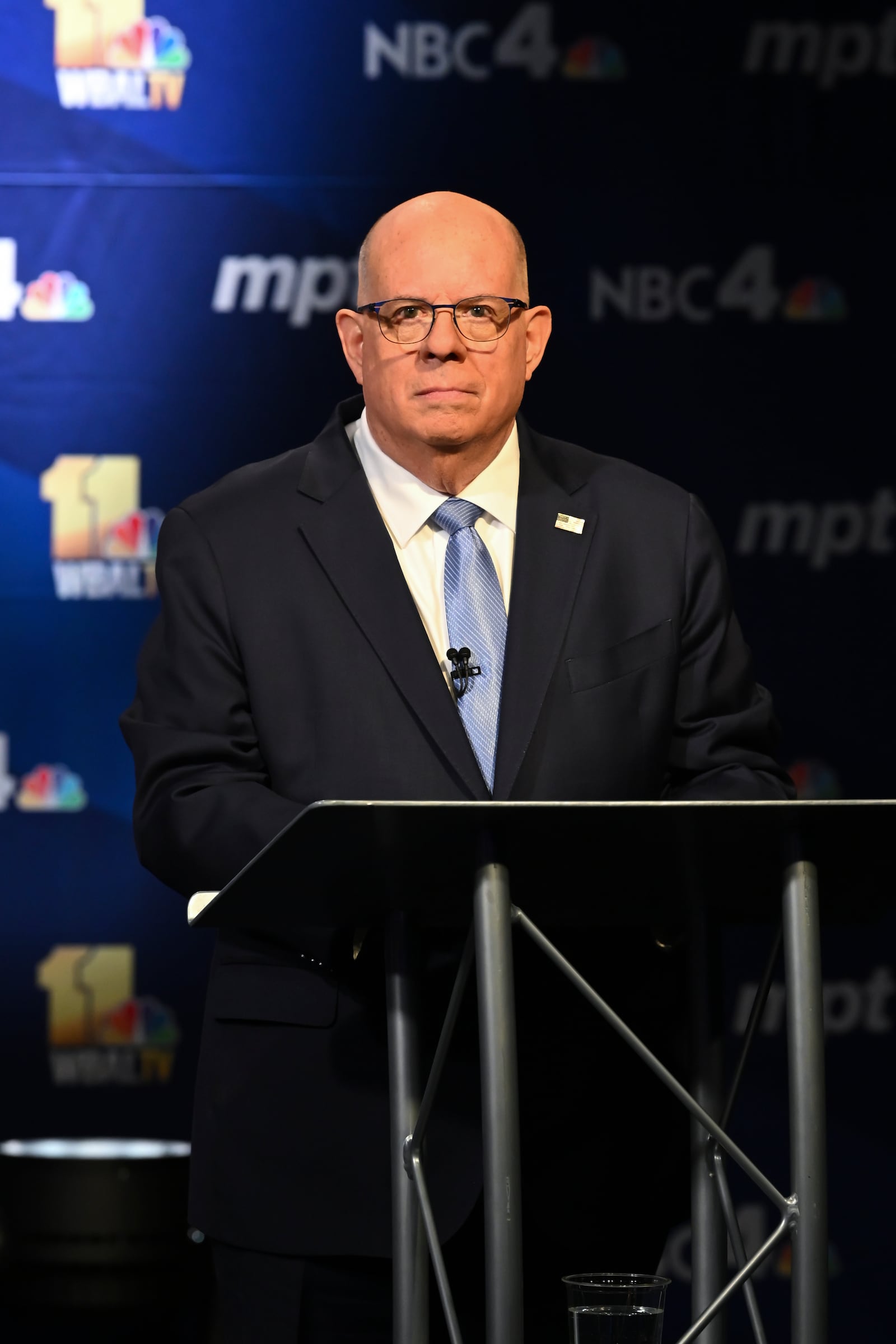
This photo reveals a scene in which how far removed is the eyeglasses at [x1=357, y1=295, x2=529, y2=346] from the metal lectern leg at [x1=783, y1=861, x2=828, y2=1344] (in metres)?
0.89

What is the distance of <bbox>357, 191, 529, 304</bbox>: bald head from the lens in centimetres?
216

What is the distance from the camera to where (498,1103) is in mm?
1454

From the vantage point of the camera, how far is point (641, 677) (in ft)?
6.89

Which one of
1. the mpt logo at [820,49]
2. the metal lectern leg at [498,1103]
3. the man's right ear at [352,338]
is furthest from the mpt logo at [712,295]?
the metal lectern leg at [498,1103]

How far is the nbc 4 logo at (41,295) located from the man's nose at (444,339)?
1.68 m

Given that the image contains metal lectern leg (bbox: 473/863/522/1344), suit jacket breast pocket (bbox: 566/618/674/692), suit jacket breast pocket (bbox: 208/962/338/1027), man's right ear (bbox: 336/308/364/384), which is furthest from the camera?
man's right ear (bbox: 336/308/364/384)

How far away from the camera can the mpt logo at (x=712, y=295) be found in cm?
369

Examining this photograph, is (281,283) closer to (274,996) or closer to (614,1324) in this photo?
(274,996)

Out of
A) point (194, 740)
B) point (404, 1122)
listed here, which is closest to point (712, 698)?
point (194, 740)

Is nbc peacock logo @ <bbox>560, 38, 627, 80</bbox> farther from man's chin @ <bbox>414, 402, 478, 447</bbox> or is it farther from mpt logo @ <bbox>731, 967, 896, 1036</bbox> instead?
mpt logo @ <bbox>731, 967, 896, 1036</bbox>

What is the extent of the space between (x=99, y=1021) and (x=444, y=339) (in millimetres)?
1941

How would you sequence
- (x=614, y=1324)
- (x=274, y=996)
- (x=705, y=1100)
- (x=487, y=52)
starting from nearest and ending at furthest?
(x=614, y=1324) < (x=705, y=1100) < (x=274, y=996) < (x=487, y=52)

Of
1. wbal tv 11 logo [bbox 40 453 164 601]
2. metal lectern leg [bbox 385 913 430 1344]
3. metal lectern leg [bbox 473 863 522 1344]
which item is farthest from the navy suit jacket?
wbal tv 11 logo [bbox 40 453 164 601]

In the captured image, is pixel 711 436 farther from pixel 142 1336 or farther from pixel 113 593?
pixel 142 1336
